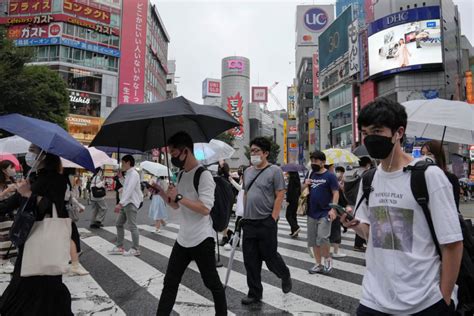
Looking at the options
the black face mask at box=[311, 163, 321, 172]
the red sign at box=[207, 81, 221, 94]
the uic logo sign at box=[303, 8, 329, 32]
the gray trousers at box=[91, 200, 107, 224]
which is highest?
the uic logo sign at box=[303, 8, 329, 32]

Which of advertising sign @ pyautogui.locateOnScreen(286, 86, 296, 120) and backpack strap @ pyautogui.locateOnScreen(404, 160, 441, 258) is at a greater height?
advertising sign @ pyautogui.locateOnScreen(286, 86, 296, 120)

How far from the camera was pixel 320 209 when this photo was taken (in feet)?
18.5

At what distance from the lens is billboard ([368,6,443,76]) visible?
35.2 metres

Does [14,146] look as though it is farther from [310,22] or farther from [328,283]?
[310,22]

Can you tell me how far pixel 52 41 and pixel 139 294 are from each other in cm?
4285

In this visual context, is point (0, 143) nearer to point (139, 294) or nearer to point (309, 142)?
point (139, 294)

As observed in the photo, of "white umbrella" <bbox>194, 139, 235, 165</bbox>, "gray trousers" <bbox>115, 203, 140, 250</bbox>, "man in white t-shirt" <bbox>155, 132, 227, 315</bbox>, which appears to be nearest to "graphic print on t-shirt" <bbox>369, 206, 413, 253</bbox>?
"man in white t-shirt" <bbox>155, 132, 227, 315</bbox>

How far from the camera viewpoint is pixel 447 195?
1.75 meters

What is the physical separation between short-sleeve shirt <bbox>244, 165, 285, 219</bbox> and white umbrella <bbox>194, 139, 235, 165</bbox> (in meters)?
3.76

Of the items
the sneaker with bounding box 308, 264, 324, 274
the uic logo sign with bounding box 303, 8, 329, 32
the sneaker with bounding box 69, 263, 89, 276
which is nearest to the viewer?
the sneaker with bounding box 69, 263, 89, 276

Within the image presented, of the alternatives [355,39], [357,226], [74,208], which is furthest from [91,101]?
[357,226]

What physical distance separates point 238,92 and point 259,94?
21615 millimetres

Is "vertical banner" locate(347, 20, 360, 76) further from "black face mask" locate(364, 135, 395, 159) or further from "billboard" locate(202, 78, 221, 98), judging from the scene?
"billboard" locate(202, 78, 221, 98)

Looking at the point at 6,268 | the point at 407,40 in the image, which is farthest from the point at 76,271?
the point at 407,40
